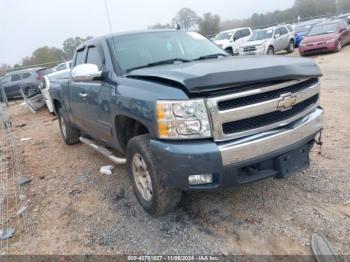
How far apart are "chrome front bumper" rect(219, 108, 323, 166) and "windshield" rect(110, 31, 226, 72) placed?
5.19ft

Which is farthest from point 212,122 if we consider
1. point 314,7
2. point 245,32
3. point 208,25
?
point 314,7

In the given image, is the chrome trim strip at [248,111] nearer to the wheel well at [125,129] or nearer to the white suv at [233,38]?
the wheel well at [125,129]

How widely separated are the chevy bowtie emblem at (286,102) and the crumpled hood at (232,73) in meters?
0.16

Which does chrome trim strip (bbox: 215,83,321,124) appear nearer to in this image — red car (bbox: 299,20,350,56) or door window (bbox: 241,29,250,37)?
red car (bbox: 299,20,350,56)

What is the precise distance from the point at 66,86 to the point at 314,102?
3.71 meters

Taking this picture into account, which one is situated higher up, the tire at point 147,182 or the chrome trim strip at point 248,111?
the chrome trim strip at point 248,111

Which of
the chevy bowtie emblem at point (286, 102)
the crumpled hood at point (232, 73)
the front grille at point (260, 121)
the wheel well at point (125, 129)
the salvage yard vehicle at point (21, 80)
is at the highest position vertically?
the crumpled hood at point (232, 73)

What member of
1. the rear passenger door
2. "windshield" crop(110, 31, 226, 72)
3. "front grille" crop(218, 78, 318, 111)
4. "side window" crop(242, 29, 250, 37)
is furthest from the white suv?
"front grille" crop(218, 78, 318, 111)

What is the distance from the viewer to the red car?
16094 mm

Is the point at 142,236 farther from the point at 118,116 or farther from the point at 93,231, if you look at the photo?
the point at 118,116

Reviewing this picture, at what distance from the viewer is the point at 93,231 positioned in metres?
3.38

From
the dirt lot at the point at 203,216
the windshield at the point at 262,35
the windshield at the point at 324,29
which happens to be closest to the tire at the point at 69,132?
the dirt lot at the point at 203,216

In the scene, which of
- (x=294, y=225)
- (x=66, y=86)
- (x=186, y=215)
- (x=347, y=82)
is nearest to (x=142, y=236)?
(x=186, y=215)

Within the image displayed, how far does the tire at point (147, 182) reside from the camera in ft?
9.93
